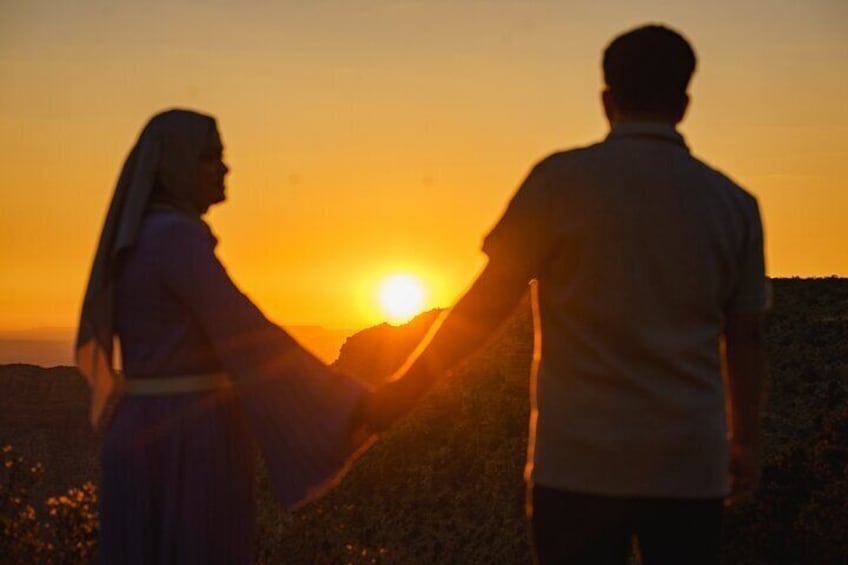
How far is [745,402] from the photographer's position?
333 centimetres

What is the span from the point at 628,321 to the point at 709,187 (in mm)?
492

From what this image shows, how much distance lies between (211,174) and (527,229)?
1.56 metres

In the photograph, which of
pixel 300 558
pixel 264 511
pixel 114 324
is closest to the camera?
pixel 114 324

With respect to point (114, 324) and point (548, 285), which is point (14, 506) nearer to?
point (114, 324)

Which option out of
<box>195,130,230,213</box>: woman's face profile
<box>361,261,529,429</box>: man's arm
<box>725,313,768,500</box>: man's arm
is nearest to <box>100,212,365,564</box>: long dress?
<box>195,130,230,213</box>: woman's face profile

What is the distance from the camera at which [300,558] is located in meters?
31.6

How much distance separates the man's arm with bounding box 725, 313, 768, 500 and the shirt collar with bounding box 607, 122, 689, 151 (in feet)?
2.06

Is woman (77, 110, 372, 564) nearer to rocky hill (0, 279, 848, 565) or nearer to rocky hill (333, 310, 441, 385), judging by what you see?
rocky hill (0, 279, 848, 565)

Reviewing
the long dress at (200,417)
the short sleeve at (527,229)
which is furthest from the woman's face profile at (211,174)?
the short sleeve at (527,229)

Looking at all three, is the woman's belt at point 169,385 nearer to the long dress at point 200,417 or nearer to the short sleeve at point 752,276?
the long dress at point 200,417

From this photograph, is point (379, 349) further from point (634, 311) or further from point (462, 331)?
point (634, 311)

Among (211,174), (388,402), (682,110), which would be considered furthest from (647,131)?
(211,174)

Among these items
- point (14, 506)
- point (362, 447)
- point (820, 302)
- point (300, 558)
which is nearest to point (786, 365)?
point (820, 302)

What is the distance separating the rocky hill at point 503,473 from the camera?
20.3 metres
